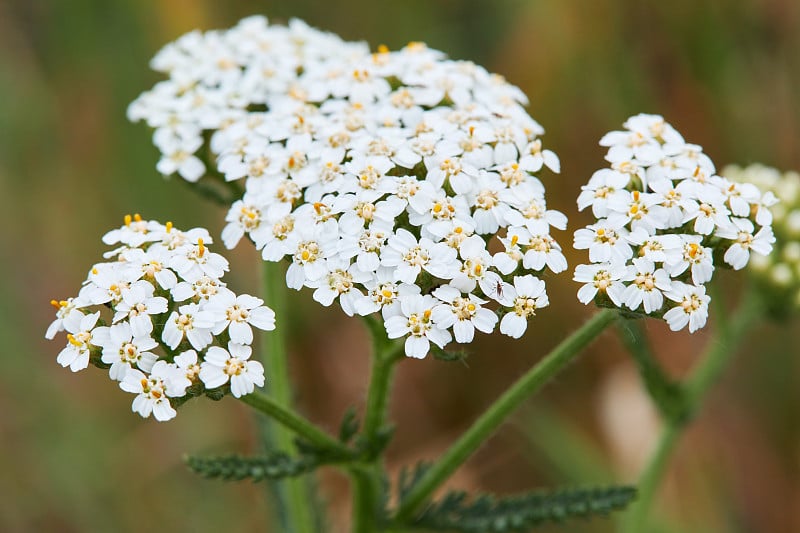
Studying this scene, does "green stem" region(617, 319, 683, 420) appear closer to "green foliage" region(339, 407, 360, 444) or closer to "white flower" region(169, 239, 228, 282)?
"green foliage" region(339, 407, 360, 444)

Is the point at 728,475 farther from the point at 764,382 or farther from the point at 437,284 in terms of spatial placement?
the point at 437,284

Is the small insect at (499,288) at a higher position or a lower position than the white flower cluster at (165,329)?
higher

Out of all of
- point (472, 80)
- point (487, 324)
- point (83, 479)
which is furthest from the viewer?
point (83, 479)

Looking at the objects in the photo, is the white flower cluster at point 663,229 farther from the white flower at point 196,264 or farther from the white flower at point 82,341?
the white flower at point 82,341

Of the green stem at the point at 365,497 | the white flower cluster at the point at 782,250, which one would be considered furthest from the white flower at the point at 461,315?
the white flower cluster at the point at 782,250

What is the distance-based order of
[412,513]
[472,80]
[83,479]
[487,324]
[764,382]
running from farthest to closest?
[764,382], [83,479], [472,80], [412,513], [487,324]

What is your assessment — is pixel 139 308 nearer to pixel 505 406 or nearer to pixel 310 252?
pixel 310 252

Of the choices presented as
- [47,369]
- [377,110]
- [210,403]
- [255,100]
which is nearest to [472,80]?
[377,110]
